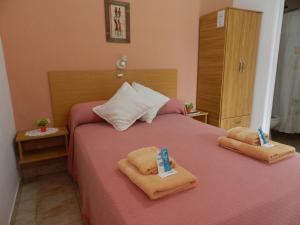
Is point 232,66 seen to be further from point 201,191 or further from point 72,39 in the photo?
point 201,191

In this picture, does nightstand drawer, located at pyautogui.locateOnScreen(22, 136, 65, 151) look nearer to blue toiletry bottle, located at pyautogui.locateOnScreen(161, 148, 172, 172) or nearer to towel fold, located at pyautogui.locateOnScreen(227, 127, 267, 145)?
blue toiletry bottle, located at pyautogui.locateOnScreen(161, 148, 172, 172)

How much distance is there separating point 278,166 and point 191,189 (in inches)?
24.2

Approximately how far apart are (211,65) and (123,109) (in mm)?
1498

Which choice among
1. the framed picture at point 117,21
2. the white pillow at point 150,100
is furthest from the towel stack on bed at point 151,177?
the framed picture at point 117,21

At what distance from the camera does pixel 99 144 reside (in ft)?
5.17

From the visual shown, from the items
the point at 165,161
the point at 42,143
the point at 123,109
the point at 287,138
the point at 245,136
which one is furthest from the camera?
the point at 287,138

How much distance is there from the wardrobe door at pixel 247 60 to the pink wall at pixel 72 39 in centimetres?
39

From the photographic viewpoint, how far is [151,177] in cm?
102

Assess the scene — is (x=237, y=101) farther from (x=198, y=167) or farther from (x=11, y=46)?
(x=11, y=46)

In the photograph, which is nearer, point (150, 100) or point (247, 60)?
point (150, 100)

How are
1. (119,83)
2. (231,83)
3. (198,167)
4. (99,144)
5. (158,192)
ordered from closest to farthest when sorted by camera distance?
(158,192) → (198,167) → (99,144) → (119,83) → (231,83)

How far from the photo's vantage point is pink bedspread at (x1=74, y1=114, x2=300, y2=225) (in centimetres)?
84

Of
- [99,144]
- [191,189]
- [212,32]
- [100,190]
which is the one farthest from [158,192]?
[212,32]

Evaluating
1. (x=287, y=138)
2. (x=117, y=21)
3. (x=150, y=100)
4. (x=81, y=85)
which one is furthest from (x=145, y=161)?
(x=287, y=138)
